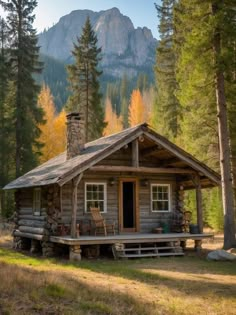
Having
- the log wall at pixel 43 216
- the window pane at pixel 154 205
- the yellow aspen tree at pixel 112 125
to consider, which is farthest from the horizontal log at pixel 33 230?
the yellow aspen tree at pixel 112 125

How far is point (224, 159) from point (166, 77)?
672 inches

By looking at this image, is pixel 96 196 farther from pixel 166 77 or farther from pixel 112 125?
pixel 112 125

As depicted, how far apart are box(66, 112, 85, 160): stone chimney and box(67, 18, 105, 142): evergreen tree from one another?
1428 centimetres

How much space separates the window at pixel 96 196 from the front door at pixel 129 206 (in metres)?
0.74

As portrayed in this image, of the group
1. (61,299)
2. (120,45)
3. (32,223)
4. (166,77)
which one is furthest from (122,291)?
(120,45)

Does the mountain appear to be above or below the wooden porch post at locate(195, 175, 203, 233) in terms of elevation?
above

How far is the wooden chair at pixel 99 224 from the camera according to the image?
16031 mm

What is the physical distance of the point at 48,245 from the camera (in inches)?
630

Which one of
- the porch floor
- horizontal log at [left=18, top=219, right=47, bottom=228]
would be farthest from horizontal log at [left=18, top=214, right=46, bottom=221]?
the porch floor

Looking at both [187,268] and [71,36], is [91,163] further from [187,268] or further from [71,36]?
[71,36]

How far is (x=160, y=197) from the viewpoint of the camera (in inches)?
721

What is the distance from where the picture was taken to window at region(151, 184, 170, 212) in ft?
59.5

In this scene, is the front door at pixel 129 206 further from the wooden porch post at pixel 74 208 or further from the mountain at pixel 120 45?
the mountain at pixel 120 45

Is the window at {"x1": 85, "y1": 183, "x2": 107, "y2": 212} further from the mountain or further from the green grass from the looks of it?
the mountain
